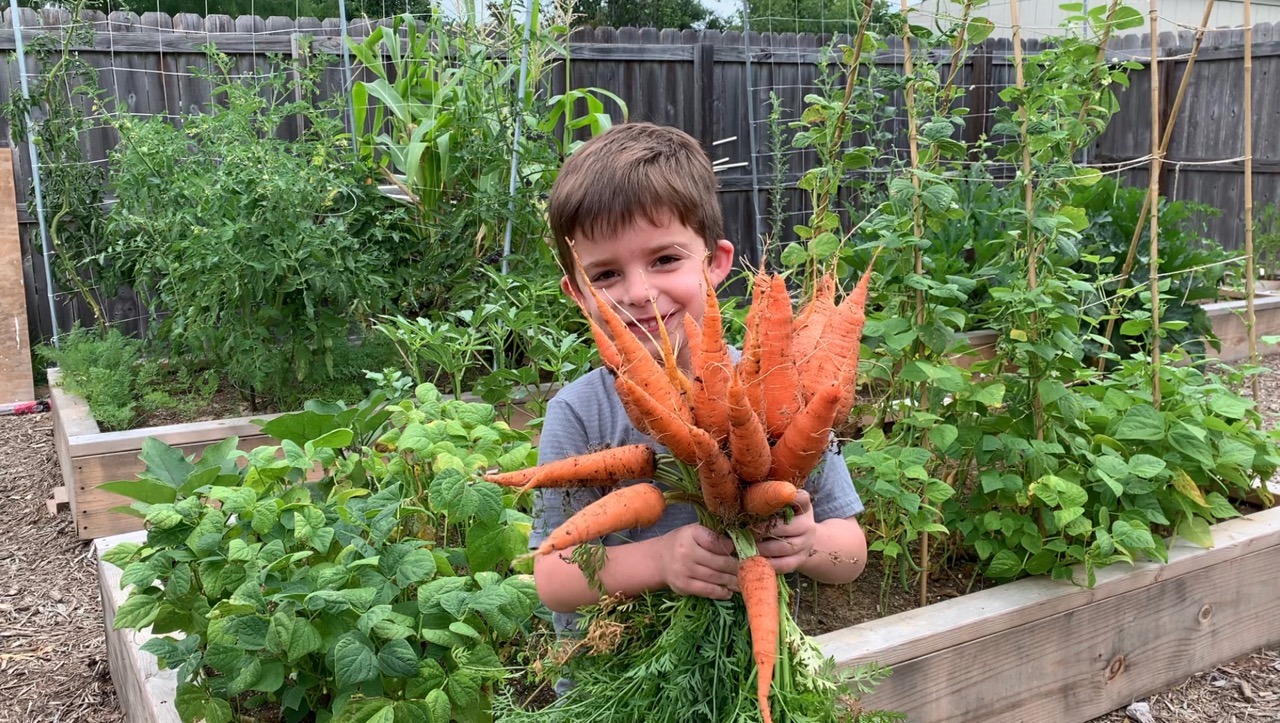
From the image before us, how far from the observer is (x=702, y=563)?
1185mm

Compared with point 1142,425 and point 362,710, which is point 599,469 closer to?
point 362,710

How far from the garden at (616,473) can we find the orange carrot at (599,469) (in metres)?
0.02

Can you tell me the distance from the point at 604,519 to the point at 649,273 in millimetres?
444

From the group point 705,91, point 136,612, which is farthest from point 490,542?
point 705,91

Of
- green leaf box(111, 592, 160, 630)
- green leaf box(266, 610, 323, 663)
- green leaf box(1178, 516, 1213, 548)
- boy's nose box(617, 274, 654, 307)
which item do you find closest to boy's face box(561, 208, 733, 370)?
boy's nose box(617, 274, 654, 307)

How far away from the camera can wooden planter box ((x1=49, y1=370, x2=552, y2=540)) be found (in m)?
3.25

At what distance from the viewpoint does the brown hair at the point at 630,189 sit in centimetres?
144

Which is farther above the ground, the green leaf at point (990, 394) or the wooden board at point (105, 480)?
the green leaf at point (990, 394)

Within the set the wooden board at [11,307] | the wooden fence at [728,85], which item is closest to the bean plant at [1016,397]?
the wooden fence at [728,85]

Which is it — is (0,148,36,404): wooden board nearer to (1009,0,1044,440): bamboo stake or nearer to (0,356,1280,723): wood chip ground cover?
(0,356,1280,723): wood chip ground cover

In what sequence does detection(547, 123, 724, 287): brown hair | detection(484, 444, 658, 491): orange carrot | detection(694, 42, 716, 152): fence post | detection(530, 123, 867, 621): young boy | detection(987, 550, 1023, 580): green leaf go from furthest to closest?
detection(694, 42, 716, 152): fence post < detection(987, 550, 1023, 580): green leaf < detection(547, 123, 724, 287): brown hair < detection(530, 123, 867, 621): young boy < detection(484, 444, 658, 491): orange carrot

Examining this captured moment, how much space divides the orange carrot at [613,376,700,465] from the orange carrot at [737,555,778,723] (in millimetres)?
161

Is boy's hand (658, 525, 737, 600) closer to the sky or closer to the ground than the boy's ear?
closer to the ground

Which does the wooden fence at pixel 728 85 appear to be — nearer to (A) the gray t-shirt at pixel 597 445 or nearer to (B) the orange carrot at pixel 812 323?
(A) the gray t-shirt at pixel 597 445
